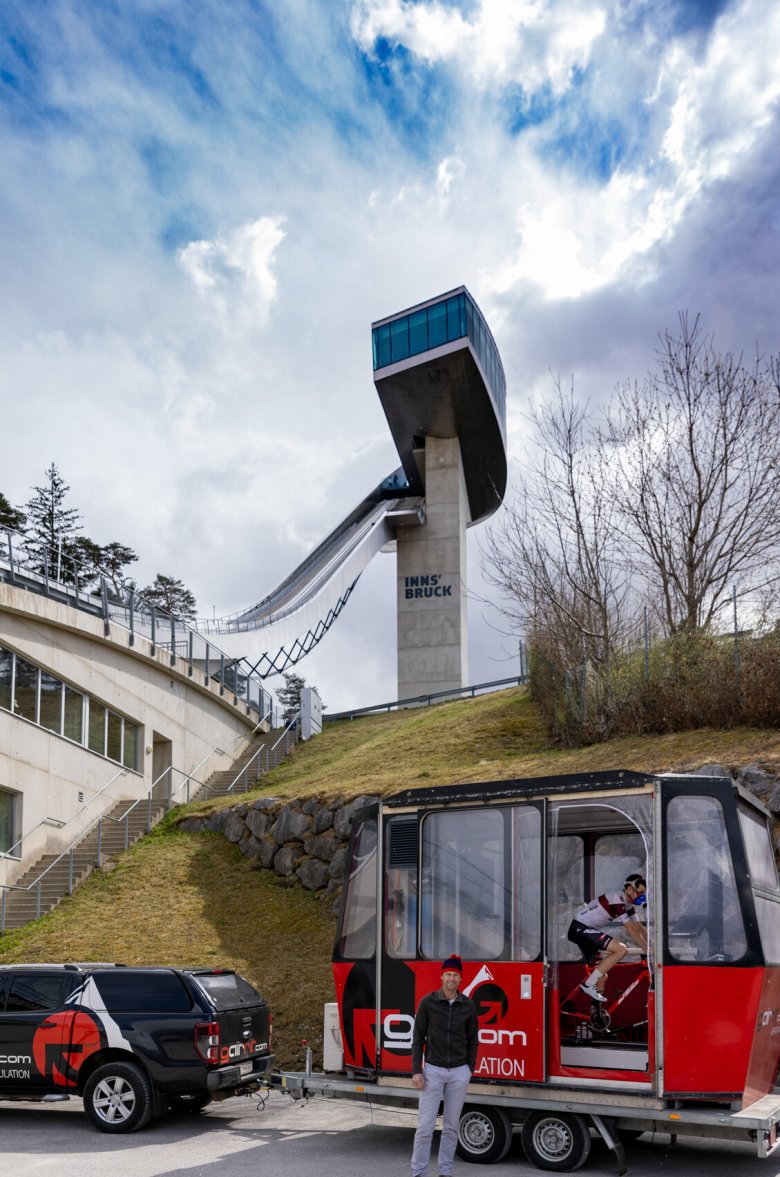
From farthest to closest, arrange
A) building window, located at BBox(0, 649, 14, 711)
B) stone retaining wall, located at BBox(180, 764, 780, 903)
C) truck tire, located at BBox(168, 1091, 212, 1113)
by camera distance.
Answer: building window, located at BBox(0, 649, 14, 711) < stone retaining wall, located at BBox(180, 764, 780, 903) < truck tire, located at BBox(168, 1091, 212, 1113)

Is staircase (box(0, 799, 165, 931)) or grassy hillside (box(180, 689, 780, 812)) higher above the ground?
grassy hillside (box(180, 689, 780, 812))

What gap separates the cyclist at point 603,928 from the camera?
31.7 ft

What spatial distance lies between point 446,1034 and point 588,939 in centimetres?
211

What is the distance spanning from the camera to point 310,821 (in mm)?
22656

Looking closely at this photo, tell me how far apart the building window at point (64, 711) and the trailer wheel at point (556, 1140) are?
18.1m

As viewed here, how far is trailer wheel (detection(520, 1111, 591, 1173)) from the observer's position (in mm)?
9133

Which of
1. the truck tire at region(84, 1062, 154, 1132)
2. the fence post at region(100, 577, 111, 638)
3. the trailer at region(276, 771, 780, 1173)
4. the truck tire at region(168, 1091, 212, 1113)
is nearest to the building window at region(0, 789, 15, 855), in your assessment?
the fence post at region(100, 577, 111, 638)

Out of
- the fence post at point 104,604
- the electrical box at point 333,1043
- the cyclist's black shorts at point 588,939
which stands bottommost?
the electrical box at point 333,1043

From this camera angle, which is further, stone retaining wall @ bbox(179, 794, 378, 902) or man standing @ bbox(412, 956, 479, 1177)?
stone retaining wall @ bbox(179, 794, 378, 902)

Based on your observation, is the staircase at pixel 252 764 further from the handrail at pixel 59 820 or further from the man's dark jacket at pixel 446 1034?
the man's dark jacket at pixel 446 1034

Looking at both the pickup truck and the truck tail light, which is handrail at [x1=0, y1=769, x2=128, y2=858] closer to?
the pickup truck

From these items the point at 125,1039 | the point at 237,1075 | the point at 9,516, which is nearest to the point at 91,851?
the point at 125,1039

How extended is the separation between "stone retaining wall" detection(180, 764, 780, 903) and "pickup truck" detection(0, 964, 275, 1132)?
8.94 metres

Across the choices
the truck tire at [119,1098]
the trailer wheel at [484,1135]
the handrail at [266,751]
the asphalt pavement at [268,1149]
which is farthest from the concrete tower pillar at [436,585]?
the trailer wheel at [484,1135]
